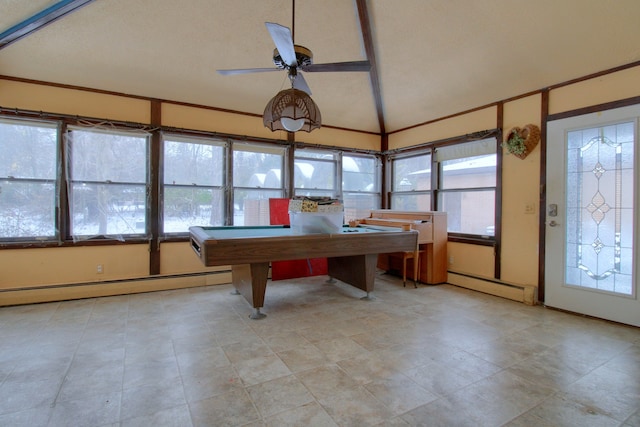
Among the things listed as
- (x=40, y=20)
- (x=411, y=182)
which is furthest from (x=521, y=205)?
(x=40, y=20)

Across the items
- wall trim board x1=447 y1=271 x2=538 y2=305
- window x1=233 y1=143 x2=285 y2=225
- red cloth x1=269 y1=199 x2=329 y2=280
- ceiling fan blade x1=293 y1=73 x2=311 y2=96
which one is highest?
ceiling fan blade x1=293 y1=73 x2=311 y2=96

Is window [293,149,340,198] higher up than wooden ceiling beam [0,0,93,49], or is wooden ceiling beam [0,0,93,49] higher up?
wooden ceiling beam [0,0,93,49]

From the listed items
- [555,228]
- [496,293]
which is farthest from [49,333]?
Answer: [555,228]

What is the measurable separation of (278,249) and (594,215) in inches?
135

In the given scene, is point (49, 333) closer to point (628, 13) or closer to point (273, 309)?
point (273, 309)

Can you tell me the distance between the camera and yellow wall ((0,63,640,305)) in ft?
11.8

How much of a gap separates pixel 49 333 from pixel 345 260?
3207 millimetres

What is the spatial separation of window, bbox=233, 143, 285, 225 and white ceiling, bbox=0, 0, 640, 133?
85 centimetres

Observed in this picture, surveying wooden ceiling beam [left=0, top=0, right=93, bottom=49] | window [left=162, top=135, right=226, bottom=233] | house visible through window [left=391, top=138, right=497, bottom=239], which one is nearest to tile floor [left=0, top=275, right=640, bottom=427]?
window [left=162, top=135, right=226, bottom=233]

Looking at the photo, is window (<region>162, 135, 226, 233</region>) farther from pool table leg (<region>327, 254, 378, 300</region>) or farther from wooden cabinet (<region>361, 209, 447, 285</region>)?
wooden cabinet (<region>361, 209, 447, 285</region>)

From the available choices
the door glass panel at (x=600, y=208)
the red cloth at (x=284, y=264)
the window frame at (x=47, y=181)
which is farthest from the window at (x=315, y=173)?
the door glass panel at (x=600, y=208)

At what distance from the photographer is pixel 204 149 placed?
15.3ft

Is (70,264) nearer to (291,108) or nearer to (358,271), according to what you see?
(291,108)

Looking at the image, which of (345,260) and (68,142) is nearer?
(68,142)
